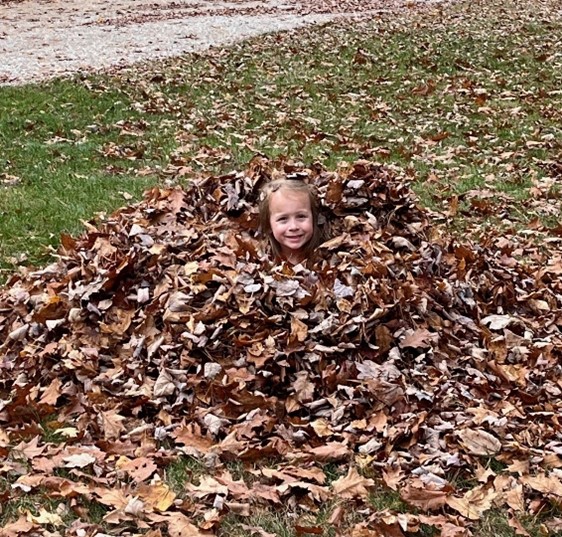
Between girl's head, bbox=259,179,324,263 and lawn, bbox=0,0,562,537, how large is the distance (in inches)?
60.3

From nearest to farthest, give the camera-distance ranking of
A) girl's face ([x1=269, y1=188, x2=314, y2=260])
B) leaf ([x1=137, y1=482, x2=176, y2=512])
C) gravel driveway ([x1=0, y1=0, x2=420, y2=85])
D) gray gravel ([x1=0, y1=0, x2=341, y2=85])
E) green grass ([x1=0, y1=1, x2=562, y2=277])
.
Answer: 1. leaf ([x1=137, y1=482, x2=176, y2=512])
2. girl's face ([x1=269, y1=188, x2=314, y2=260])
3. green grass ([x1=0, y1=1, x2=562, y2=277])
4. gray gravel ([x1=0, y1=0, x2=341, y2=85])
5. gravel driveway ([x1=0, y1=0, x2=420, y2=85])

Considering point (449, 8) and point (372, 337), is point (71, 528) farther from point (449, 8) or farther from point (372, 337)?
point (449, 8)

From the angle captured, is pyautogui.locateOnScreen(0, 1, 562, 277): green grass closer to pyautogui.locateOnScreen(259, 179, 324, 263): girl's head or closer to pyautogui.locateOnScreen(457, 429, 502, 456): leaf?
pyautogui.locateOnScreen(259, 179, 324, 263): girl's head

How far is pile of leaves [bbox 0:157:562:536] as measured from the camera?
145 inches

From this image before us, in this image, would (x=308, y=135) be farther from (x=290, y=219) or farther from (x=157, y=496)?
(x=157, y=496)

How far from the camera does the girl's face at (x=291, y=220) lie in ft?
16.3

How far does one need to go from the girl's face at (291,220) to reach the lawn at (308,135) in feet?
5.04

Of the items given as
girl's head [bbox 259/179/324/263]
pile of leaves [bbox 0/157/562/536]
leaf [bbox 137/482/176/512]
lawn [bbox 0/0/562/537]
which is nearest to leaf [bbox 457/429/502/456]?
pile of leaves [bbox 0/157/562/536]

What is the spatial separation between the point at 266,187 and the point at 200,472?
6.23 feet

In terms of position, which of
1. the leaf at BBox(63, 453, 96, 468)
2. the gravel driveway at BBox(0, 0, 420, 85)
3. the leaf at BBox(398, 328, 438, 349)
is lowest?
the gravel driveway at BBox(0, 0, 420, 85)

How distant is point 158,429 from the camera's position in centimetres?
416

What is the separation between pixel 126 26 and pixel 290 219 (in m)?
17.4

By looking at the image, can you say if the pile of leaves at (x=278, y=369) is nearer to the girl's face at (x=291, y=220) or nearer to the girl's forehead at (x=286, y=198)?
the girl's face at (x=291, y=220)

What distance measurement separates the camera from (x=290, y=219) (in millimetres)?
4980
